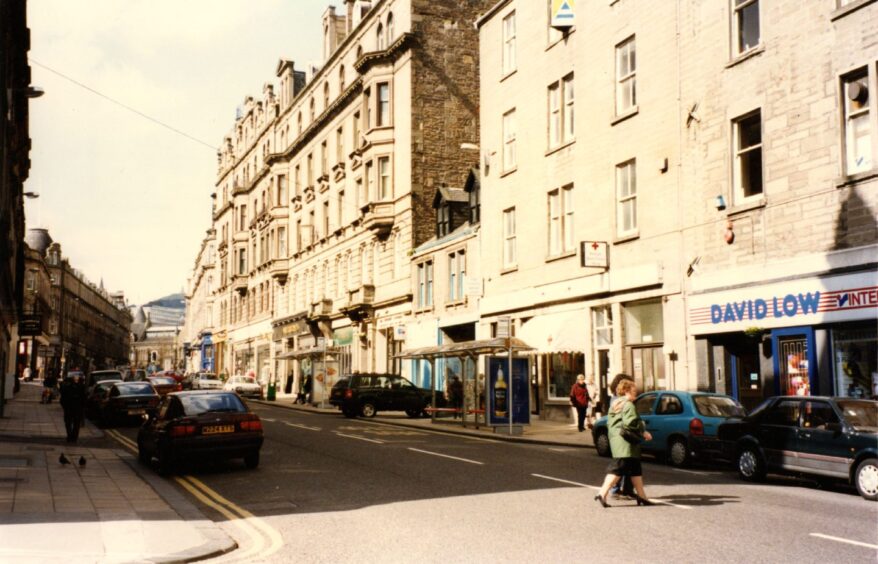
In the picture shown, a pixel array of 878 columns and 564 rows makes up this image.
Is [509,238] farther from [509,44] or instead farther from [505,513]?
[505,513]

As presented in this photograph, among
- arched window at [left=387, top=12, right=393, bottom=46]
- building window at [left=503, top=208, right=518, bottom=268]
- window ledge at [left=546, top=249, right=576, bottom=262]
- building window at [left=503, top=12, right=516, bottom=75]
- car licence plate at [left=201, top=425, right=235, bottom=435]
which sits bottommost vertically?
car licence plate at [left=201, top=425, right=235, bottom=435]

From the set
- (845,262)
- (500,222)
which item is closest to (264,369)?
(500,222)

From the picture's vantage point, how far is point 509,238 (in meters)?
35.4

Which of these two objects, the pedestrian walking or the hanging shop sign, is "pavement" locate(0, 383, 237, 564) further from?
the hanging shop sign

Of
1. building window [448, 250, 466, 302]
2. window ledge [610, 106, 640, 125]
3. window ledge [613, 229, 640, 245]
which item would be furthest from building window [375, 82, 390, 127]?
window ledge [613, 229, 640, 245]

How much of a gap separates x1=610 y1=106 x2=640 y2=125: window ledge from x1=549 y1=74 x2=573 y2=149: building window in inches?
113

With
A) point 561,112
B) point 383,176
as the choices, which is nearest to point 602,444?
point 561,112

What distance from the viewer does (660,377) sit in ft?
85.9

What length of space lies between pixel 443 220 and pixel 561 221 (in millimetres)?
12026

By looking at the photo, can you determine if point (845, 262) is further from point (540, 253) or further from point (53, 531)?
point (53, 531)

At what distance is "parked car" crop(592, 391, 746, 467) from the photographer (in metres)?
17.8

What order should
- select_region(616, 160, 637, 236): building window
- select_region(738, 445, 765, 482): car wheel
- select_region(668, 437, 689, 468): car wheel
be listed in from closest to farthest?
select_region(738, 445, 765, 482): car wheel, select_region(668, 437, 689, 468): car wheel, select_region(616, 160, 637, 236): building window

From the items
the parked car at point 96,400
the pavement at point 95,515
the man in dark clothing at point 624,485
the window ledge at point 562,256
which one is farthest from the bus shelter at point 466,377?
the man in dark clothing at point 624,485

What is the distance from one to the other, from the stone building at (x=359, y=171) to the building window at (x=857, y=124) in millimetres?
26668
